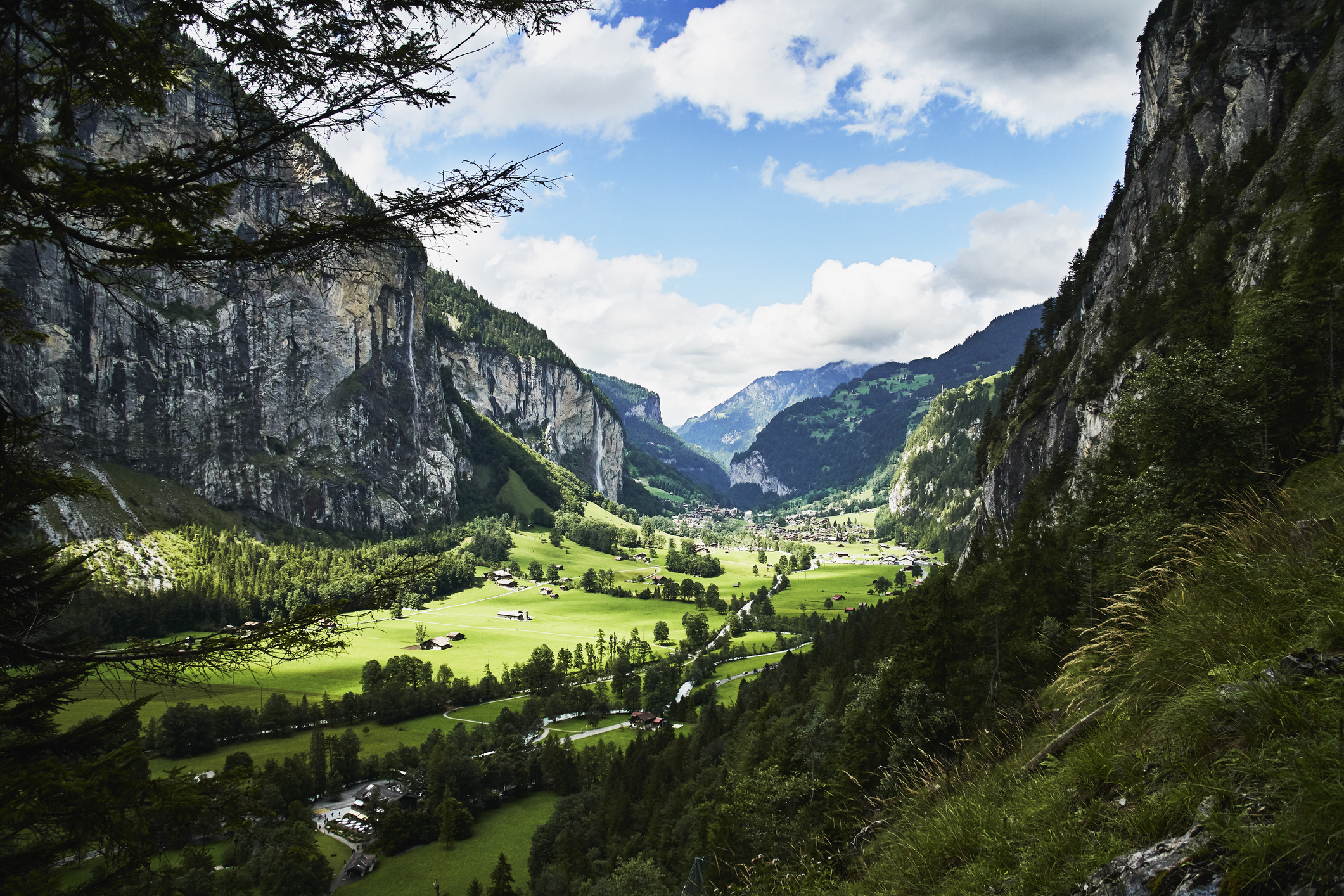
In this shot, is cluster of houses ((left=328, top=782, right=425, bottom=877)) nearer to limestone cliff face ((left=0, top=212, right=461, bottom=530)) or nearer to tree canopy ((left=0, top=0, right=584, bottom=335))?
tree canopy ((left=0, top=0, right=584, bottom=335))

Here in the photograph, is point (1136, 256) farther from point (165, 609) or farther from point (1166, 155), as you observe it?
point (165, 609)


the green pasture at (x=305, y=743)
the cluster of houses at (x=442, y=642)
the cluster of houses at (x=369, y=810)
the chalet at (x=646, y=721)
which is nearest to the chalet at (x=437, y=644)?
the cluster of houses at (x=442, y=642)

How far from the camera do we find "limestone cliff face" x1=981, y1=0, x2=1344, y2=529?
43.8 meters

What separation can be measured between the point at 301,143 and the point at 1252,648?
38.9 ft

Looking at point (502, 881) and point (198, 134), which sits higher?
point (198, 134)

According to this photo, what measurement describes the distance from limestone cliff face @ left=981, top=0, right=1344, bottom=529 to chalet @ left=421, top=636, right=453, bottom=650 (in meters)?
83.2

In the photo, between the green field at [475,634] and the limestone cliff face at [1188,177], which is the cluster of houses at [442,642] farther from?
the limestone cliff face at [1188,177]

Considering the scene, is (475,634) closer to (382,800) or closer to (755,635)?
(755,635)

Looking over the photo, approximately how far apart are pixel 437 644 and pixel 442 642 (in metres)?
1.15

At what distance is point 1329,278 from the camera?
22.0 meters

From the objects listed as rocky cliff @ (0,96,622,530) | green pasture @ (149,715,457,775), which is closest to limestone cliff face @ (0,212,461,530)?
rocky cliff @ (0,96,622,530)

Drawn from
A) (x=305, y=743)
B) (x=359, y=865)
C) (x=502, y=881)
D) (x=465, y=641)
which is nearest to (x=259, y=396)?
(x=465, y=641)

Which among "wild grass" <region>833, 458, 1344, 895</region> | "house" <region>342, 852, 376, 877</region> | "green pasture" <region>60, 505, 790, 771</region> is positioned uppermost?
"wild grass" <region>833, 458, 1344, 895</region>

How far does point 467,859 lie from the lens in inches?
1914
